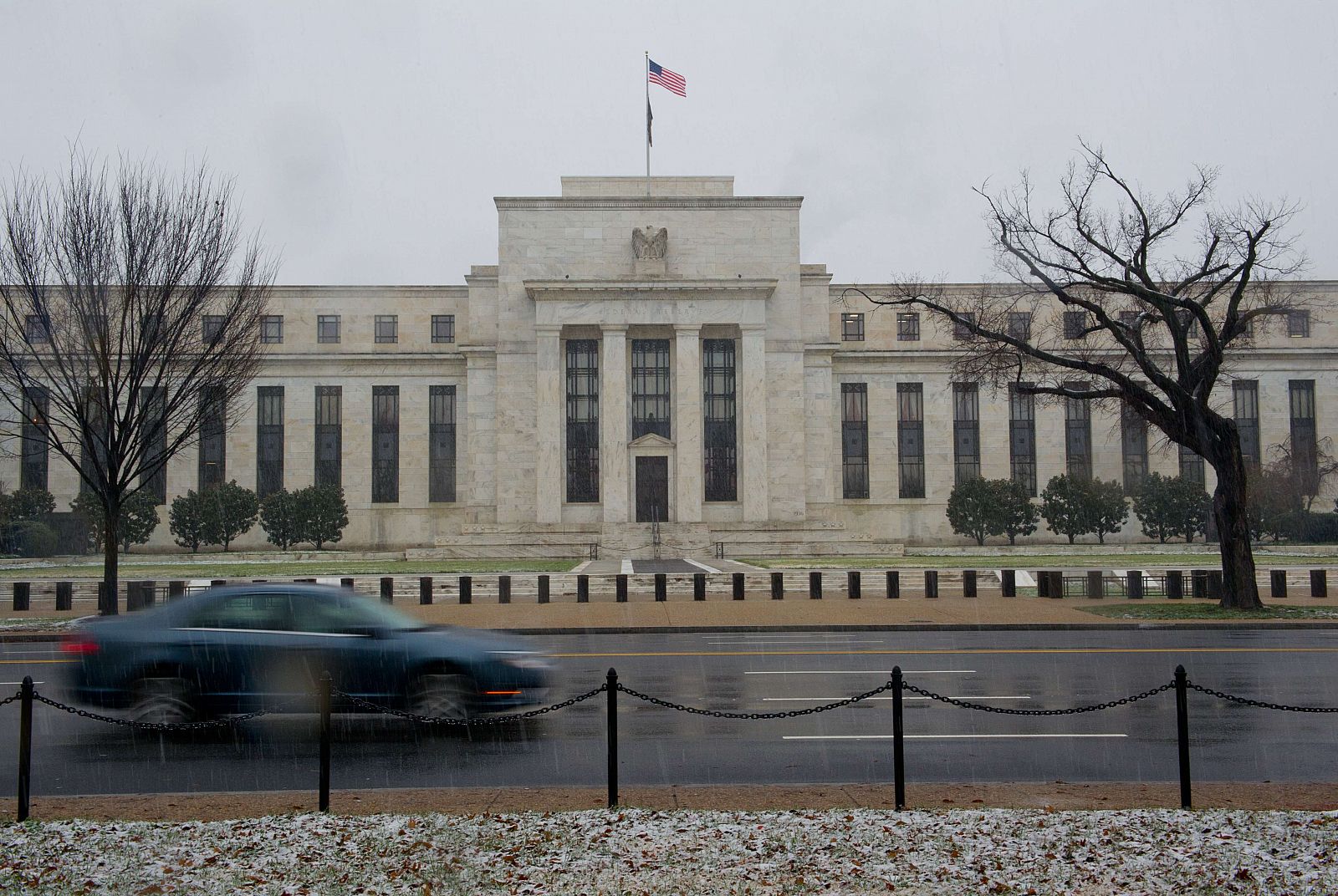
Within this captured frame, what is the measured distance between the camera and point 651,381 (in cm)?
6256

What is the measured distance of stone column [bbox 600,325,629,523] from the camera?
5919 cm

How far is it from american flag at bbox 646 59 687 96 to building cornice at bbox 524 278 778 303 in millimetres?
10593

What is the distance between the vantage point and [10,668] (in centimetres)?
1694

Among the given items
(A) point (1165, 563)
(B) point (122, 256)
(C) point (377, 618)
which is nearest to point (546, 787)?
(C) point (377, 618)

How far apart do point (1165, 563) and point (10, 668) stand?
38622mm

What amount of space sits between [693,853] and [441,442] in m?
60.9

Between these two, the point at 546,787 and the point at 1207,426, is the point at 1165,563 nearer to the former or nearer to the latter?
the point at 1207,426

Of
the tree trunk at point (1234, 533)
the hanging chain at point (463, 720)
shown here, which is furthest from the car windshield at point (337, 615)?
the tree trunk at point (1234, 533)

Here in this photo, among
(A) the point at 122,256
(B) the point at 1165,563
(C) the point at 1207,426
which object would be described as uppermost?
(A) the point at 122,256

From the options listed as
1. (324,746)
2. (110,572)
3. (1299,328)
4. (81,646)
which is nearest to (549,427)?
(110,572)

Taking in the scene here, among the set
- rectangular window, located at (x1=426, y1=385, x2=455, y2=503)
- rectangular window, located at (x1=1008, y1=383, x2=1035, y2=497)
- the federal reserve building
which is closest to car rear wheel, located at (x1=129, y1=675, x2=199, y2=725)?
the federal reserve building

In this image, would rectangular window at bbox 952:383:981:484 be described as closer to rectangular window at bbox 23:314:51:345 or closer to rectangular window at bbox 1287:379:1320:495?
rectangular window at bbox 1287:379:1320:495

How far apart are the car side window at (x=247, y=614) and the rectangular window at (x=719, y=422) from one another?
50086 millimetres

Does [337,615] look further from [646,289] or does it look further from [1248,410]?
[1248,410]
